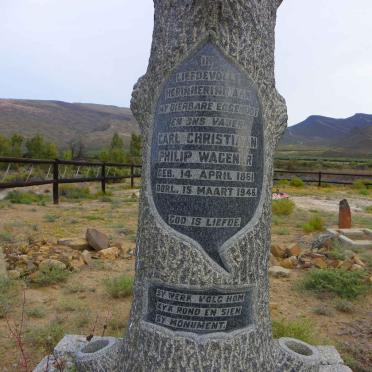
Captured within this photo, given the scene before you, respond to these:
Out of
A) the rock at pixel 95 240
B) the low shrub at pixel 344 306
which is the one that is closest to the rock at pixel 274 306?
the low shrub at pixel 344 306

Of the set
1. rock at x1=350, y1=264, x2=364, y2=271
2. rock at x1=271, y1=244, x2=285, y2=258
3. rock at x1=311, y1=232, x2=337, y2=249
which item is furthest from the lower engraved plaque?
rock at x1=311, y1=232, x2=337, y2=249

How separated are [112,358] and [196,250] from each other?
98 centimetres

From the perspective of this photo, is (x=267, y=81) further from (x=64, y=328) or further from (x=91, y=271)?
(x=91, y=271)

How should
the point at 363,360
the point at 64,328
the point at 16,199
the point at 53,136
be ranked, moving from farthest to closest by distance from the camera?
1. the point at 53,136
2. the point at 16,199
3. the point at 64,328
4. the point at 363,360

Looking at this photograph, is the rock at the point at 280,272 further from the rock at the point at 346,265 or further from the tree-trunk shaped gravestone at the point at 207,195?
the tree-trunk shaped gravestone at the point at 207,195

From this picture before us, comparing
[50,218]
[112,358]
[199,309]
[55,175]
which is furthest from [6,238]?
[199,309]

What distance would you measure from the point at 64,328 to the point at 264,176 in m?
2.66

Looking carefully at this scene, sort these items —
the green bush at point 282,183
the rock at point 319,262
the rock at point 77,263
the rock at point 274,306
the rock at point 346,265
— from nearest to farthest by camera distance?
the rock at point 274,306 → the rock at point 77,263 → the rock at point 346,265 → the rock at point 319,262 → the green bush at point 282,183

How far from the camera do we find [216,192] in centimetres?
234

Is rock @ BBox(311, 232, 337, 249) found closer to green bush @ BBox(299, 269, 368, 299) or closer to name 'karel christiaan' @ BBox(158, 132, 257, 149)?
green bush @ BBox(299, 269, 368, 299)

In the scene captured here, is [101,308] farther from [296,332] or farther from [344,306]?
[344,306]

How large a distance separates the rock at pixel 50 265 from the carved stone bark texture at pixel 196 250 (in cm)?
331

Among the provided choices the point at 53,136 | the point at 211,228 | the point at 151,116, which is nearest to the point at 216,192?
the point at 211,228

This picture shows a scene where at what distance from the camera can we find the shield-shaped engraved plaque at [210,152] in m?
2.34
